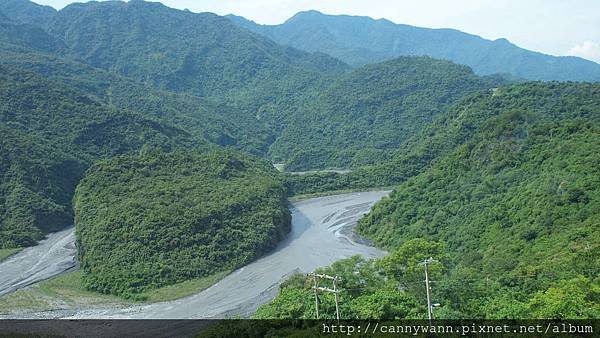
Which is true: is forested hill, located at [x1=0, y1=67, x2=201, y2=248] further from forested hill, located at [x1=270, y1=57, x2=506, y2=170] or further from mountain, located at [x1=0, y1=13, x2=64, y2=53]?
mountain, located at [x1=0, y1=13, x2=64, y2=53]

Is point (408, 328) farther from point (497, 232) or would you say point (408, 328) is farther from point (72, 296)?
point (72, 296)

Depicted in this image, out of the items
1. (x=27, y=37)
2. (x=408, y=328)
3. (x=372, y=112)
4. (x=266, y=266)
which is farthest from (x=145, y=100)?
(x=408, y=328)

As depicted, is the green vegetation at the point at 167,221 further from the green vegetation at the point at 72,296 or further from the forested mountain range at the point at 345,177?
the green vegetation at the point at 72,296

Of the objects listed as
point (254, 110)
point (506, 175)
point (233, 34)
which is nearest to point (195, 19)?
point (233, 34)

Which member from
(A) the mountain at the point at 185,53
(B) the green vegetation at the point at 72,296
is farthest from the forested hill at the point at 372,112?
(B) the green vegetation at the point at 72,296

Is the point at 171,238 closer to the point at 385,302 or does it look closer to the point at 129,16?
the point at 385,302

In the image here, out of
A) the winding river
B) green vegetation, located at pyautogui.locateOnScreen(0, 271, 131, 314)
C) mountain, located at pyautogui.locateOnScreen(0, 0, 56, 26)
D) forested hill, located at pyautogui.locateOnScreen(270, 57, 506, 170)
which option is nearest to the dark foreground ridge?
the winding river
